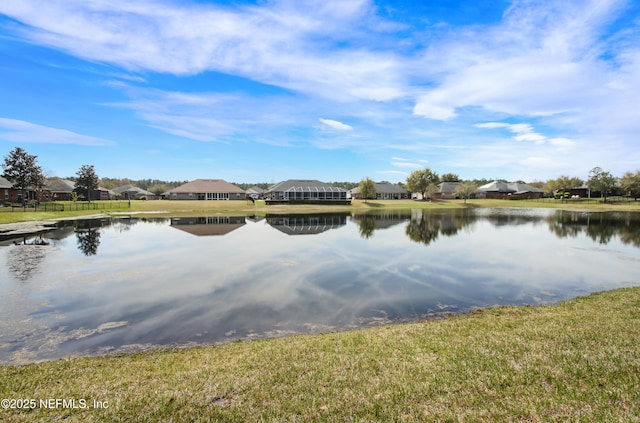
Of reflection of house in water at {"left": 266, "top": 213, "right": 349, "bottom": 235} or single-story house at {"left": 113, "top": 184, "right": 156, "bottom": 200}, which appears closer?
reflection of house in water at {"left": 266, "top": 213, "right": 349, "bottom": 235}

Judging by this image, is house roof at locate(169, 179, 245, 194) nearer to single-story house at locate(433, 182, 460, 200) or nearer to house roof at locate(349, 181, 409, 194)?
house roof at locate(349, 181, 409, 194)

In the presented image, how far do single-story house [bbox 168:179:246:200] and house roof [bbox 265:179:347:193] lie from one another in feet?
47.9

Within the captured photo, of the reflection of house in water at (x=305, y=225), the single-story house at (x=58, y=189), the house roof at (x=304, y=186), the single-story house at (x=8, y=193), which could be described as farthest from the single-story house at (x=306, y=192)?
the single-story house at (x=8, y=193)

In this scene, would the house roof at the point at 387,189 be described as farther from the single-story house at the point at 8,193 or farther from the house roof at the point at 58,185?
the single-story house at the point at 8,193

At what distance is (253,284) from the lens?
14359 millimetres

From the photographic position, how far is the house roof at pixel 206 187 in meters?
91.4

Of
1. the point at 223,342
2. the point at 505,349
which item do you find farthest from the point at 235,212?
the point at 505,349

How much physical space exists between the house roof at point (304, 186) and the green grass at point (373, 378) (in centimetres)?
7587

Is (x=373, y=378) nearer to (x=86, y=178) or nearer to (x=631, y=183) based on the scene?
(x=86, y=178)

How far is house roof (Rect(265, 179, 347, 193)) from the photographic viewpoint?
85.1m

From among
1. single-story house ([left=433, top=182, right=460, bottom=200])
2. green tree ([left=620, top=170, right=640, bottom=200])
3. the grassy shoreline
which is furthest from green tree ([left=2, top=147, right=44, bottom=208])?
green tree ([left=620, top=170, right=640, bottom=200])

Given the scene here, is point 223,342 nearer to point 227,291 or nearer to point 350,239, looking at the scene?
point 227,291

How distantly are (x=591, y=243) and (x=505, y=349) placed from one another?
26246mm

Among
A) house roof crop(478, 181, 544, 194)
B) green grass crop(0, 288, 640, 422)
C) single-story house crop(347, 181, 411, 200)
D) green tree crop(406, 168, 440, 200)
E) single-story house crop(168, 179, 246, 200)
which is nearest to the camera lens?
green grass crop(0, 288, 640, 422)
